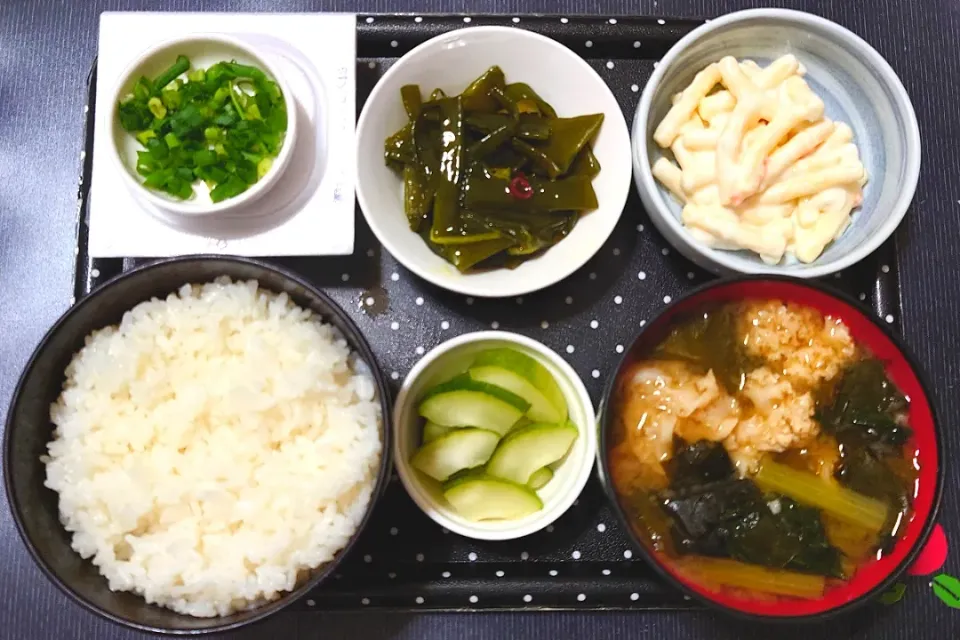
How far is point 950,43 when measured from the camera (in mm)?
2369

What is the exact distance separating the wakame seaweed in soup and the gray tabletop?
1.23 ft

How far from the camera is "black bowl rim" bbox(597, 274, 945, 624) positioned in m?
1.71

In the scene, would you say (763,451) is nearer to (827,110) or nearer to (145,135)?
(827,110)

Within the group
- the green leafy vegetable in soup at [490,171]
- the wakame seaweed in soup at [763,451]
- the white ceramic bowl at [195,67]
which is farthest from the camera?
the green leafy vegetable in soup at [490,171]

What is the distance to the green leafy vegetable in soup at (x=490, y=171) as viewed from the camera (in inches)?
79.7

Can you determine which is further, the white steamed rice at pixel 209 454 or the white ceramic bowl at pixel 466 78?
the white ceramic bowl at pixel 466 78

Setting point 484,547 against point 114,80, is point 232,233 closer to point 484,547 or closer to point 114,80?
point 114,80

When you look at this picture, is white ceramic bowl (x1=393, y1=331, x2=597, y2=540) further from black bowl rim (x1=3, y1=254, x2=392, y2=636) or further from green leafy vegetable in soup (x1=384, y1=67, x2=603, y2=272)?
green leafy vegetable in soup (x1=384, y1=67, x2=603, y2=272)

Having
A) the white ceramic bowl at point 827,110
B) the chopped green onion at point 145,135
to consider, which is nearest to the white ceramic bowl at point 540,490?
the white ceramic bowl at point 827,110

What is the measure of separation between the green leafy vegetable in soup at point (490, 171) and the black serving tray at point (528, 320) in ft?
0.53

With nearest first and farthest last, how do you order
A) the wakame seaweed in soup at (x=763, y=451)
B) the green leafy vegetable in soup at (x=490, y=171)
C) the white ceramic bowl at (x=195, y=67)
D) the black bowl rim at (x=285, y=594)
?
the black bowl rim at (x=285, y=594)
the wakame seaweed in soup at (x=763, y=451)
the white ceramic bowl at (x=195, y=67)
the green leafy vegetable in soup at (x=490, y=171)

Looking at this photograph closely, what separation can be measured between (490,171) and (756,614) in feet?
4.08

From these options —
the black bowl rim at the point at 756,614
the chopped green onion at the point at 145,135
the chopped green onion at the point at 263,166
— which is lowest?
the black bowl rim at the point at 756,614

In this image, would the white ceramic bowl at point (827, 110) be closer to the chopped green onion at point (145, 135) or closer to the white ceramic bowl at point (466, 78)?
the white ceramic bowl at point (466, 78)
